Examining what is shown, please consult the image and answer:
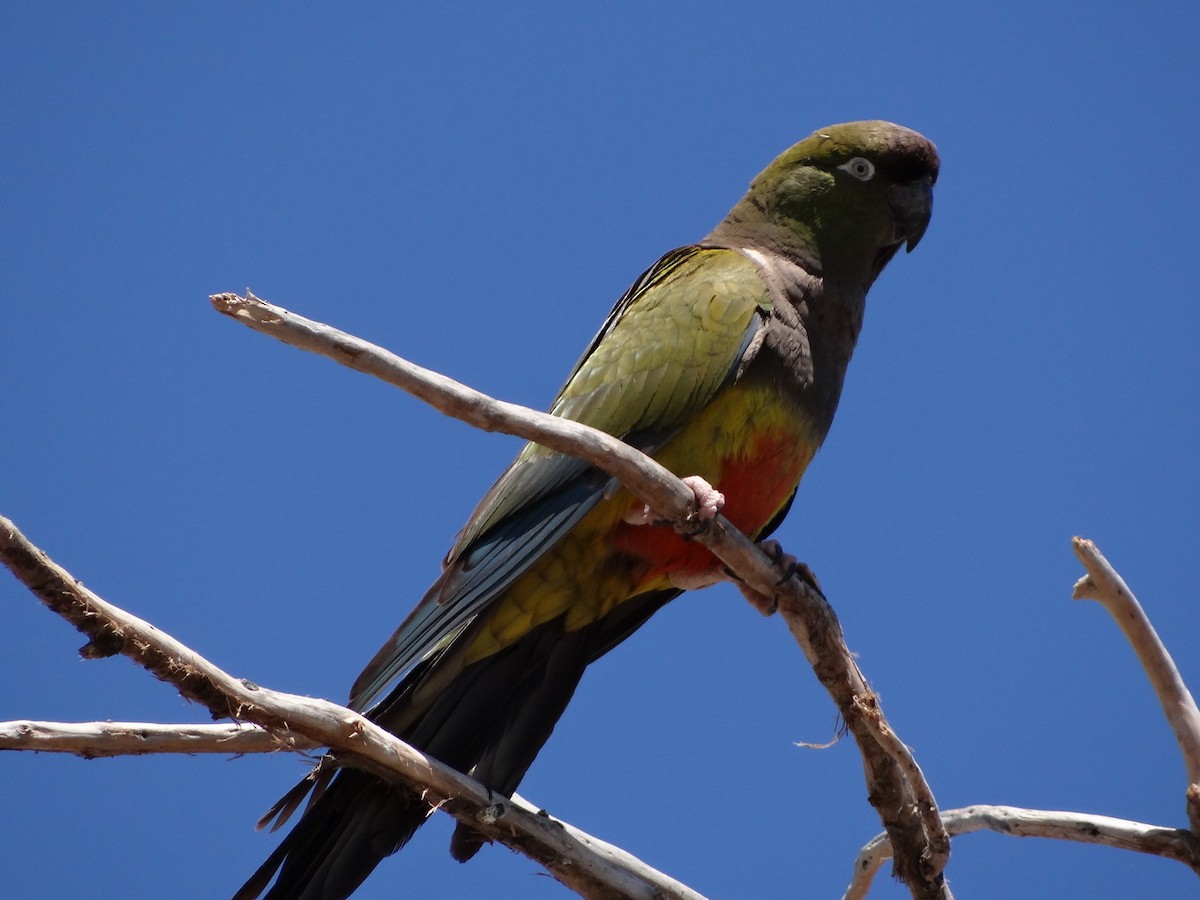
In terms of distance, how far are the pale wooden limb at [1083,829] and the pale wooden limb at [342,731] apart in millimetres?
907

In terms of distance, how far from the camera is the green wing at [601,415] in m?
3.69

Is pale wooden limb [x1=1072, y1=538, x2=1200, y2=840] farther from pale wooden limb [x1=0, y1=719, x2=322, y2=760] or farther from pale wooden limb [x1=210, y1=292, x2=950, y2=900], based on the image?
pale wooden limb [x1=0, y1=719, x2=322, y2=760]

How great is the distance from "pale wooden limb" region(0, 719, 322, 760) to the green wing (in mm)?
532

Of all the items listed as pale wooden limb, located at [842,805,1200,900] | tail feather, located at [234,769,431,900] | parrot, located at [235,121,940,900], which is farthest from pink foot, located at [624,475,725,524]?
pale wooden limb, located at [842,805,1200,900]

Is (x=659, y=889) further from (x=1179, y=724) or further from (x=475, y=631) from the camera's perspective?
(x=1179, y=724)

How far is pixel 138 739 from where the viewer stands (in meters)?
2.86

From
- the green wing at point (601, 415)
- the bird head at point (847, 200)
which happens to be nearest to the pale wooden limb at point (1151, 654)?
the green wing at point (601, 415)

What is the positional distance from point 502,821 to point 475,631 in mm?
656

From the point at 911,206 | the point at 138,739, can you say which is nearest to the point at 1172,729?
the point at 911,206

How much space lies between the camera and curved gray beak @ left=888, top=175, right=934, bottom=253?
4805 mm

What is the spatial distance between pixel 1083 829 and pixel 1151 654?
1.76 feet

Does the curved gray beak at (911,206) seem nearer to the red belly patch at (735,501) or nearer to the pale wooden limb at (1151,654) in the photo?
the red belly patch at (735,501)

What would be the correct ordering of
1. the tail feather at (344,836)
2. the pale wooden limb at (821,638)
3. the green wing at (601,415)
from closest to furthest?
the pale wooden limb at (821,638), the tail feather at (344,836), the green wing at (601,415)

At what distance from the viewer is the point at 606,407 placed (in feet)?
13.2
